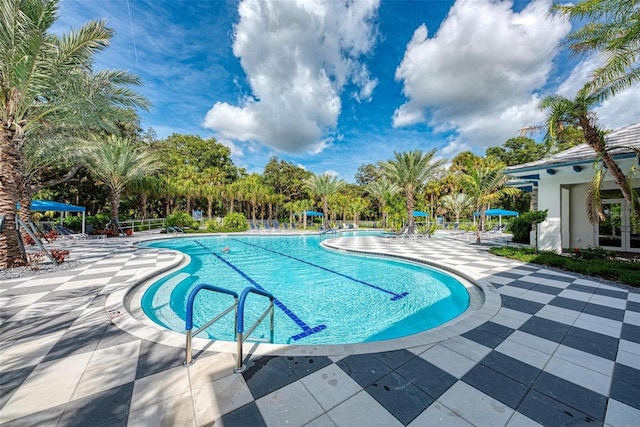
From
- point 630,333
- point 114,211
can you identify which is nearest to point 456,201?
point 630,333

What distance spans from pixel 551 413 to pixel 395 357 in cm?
121

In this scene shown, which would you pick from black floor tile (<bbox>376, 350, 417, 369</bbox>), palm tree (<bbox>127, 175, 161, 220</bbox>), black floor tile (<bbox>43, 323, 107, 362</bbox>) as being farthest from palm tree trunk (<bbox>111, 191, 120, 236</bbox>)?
black floor tile (<bbox>376, 350, 417, 369</bbox>)

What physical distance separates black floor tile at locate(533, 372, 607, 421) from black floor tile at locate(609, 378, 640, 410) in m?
0.13

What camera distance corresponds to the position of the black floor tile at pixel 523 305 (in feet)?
12.6

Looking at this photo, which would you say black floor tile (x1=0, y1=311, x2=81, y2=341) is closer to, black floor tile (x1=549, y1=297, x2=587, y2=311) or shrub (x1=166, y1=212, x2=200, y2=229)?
black floor tile (x1=549, y1=297, x2=587, y2=311)

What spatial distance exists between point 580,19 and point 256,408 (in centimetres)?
1069

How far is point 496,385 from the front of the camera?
211 cm

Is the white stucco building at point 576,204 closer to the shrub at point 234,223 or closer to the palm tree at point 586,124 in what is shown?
the palm tree at point 586,124

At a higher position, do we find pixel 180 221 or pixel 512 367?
pixel 180 221

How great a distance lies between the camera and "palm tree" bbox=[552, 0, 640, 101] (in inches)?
222

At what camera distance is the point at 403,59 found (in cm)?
1323

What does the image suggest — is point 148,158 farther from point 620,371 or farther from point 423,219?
point 423,219

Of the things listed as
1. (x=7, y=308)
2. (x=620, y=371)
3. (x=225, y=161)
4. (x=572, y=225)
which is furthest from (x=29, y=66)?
(x=225, y=161)

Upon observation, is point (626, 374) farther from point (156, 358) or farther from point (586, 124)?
point (586, 124)
